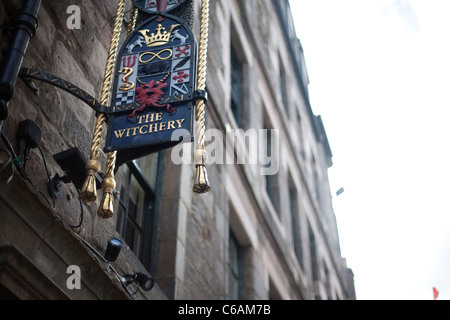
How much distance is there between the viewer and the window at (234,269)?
11008 mm

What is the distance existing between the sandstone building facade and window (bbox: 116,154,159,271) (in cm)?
2

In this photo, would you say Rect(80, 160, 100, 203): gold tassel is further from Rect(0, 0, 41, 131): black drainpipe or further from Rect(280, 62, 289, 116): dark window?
Rect(280, 62, 289, 116): dark window

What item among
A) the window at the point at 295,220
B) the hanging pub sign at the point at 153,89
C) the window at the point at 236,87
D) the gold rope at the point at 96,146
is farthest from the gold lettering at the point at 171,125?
the window at the point at 295,220

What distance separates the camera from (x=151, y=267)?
7.89 metres

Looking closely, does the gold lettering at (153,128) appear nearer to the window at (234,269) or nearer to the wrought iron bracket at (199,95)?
the wrought iron bracket at (199,95)

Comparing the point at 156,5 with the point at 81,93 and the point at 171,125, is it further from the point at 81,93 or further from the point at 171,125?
the point at 171,125

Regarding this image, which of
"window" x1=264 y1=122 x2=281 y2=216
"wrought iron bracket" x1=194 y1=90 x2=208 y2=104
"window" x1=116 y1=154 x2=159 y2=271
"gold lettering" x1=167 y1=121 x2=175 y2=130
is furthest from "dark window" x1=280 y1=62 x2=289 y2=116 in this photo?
"gold lettering" x1=167 y1=121 x2=175 y2=130

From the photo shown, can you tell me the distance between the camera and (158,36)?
21.4ft

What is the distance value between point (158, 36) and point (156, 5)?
607mm

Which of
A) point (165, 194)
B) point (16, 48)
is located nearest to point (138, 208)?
point (165, 194)

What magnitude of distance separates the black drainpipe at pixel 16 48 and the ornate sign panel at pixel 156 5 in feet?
4.68

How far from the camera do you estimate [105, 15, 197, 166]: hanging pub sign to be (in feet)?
18.2

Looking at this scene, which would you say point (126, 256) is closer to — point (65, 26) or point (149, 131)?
point (149, 131)

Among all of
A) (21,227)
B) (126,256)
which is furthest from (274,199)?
(21,227)
